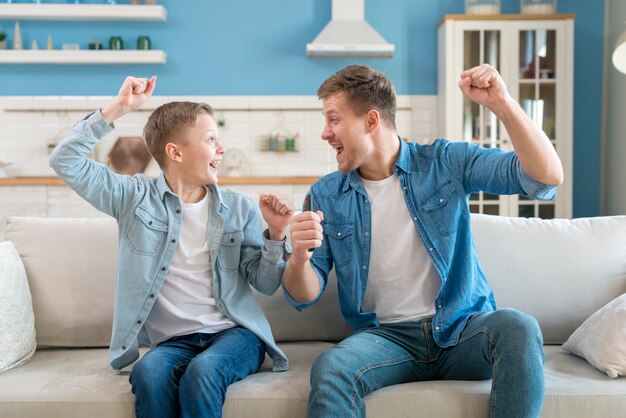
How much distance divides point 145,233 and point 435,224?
0.79 metres

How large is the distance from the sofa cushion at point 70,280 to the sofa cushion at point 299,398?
1.16 feet

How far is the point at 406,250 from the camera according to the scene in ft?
6.95

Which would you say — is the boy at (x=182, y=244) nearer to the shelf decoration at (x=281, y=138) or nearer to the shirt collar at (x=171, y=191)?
the shirt collar at (x=171, y=191)

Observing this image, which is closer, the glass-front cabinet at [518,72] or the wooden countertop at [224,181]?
the wooden countertop at [224,181]

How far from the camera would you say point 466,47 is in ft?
18.9

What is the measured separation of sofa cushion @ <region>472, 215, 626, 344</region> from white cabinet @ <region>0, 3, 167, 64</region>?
A: 405 centimetres

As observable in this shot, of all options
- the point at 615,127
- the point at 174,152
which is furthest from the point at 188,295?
the point at 615,127

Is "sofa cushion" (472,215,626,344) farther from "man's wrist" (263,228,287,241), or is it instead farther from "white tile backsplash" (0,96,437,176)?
"white tile backsplash" (0,96,437,176)

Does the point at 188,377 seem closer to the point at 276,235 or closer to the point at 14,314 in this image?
the point at 276,235

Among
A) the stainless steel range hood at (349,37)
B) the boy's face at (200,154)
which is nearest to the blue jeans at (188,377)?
the boy's face at (200,154)

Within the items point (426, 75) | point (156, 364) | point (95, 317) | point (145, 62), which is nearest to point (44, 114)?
point (145, 62)

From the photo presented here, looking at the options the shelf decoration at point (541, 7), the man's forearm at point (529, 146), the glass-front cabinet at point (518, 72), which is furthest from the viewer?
the shelf decoration at point (541, 7)

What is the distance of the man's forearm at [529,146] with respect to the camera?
1.86 meters

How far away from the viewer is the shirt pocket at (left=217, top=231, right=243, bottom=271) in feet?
7.01
